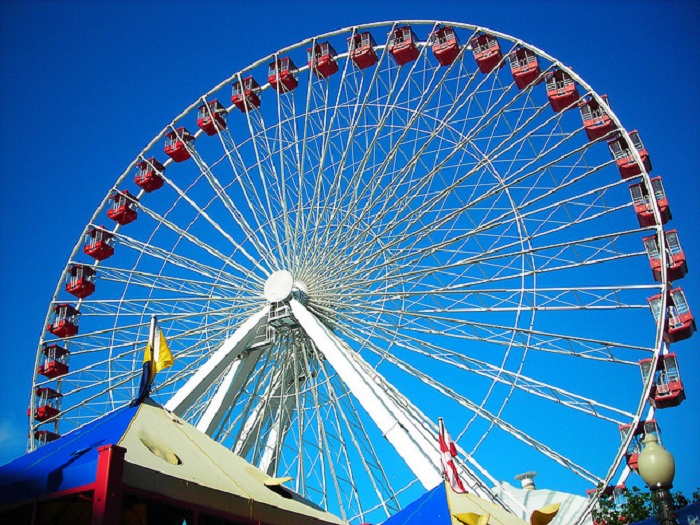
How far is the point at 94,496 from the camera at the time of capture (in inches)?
288

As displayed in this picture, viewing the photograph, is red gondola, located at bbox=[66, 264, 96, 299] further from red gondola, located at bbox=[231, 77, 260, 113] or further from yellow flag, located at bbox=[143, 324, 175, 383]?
yellow flag, located at bbox=[143, 324, 175, 383]

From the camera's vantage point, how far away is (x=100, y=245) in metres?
22.8

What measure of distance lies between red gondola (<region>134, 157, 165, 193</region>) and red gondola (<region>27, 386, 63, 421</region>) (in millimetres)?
6404

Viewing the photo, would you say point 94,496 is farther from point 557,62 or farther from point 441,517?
point 557,62

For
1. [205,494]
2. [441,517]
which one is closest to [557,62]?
[441,517]

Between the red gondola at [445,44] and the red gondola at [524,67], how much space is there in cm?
147

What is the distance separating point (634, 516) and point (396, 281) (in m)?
7.32

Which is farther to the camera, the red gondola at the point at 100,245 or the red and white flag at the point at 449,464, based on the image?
the red gondola at the point at 100,245

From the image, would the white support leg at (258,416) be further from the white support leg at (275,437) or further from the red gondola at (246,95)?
the red gondola at (246,95)

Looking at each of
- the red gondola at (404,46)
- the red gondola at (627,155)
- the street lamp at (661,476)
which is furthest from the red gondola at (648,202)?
the street lamp at (661,476)

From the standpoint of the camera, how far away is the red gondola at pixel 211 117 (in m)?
23.4

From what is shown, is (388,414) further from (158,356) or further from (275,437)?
(158,356)

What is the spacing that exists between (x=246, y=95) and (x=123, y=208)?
4895mm

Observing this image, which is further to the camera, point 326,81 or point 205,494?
point 326,81
